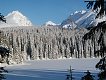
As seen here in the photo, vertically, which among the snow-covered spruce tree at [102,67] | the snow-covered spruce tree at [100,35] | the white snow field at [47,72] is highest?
the snow-covered spruce tree at [100,35]

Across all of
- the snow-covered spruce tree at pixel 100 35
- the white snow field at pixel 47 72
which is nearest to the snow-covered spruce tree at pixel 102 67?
the snow-covered spruce tree at pixel 100 35

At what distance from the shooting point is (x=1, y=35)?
966 centimetres

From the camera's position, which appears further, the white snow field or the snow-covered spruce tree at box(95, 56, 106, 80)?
the white snow field

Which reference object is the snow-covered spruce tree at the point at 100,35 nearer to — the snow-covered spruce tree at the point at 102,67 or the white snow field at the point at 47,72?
the snow-covered spruce tree at the point at 102,67

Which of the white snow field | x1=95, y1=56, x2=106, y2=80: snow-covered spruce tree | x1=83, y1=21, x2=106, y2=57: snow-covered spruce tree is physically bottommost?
the white snow field

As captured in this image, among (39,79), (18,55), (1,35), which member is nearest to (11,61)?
(18,55)

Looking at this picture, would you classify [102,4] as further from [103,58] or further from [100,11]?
[103,58]

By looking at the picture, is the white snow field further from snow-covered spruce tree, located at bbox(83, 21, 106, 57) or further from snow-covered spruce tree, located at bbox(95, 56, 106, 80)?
snow-covered spruce tree, located at bbox(83, 21, 106, 57)

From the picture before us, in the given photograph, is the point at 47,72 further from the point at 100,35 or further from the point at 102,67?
the point at 100,35

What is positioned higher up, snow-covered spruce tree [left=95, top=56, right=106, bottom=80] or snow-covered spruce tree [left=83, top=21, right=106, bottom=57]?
snow-covered spruce tree [left=83, top=21, right=106, bottom=57]

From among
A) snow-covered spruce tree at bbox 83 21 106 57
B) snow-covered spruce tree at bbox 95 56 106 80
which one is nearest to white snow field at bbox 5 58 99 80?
snow-covered spruce tree at bbox 95 56 106 80

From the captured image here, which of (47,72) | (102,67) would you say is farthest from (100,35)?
(47,72)

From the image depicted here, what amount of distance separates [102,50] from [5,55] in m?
2.57

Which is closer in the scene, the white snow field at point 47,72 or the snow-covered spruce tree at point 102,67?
the snow-covered spruce tree at point 102,67
